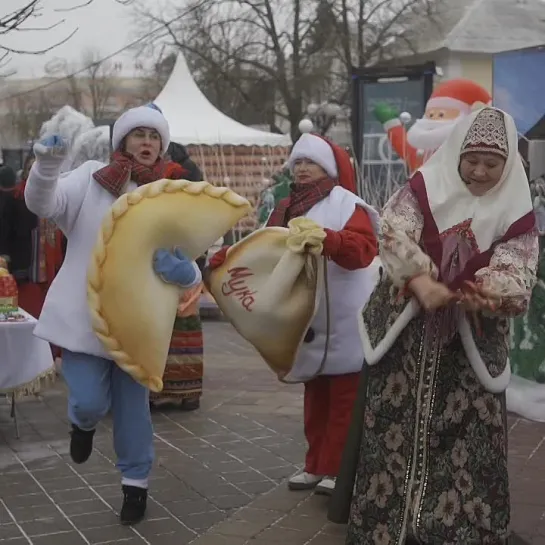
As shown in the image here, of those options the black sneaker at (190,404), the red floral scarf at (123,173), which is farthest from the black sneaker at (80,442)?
the black sneaker at (190,404)

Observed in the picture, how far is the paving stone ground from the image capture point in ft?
13.2

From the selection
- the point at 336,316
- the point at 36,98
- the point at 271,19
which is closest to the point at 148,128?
the point at 336,316

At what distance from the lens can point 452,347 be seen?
3.40 metres

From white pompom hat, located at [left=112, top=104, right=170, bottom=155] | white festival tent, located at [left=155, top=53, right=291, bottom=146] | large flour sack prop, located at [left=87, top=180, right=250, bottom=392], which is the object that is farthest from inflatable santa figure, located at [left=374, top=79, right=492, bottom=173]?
white festival tent, located at [left=155, top=53, right=291, bottom=146]

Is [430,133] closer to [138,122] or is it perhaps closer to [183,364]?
[183,364]

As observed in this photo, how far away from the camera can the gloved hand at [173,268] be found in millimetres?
3820

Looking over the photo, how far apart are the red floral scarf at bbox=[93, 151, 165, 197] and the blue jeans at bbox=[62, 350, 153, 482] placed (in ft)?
2.29

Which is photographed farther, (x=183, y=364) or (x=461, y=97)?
(x=183, y=364)

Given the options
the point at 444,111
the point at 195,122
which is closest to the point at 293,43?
the point at 195,122

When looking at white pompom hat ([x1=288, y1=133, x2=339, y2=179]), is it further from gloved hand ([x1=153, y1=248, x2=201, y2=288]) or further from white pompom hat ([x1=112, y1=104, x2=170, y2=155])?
gloved hand ([x1=153, y1=248, x2=201, y2=288])

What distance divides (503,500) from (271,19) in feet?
78.2

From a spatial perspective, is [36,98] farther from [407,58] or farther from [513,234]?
[513,234]

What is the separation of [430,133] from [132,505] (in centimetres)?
298

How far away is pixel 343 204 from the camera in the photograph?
14.0 ft
